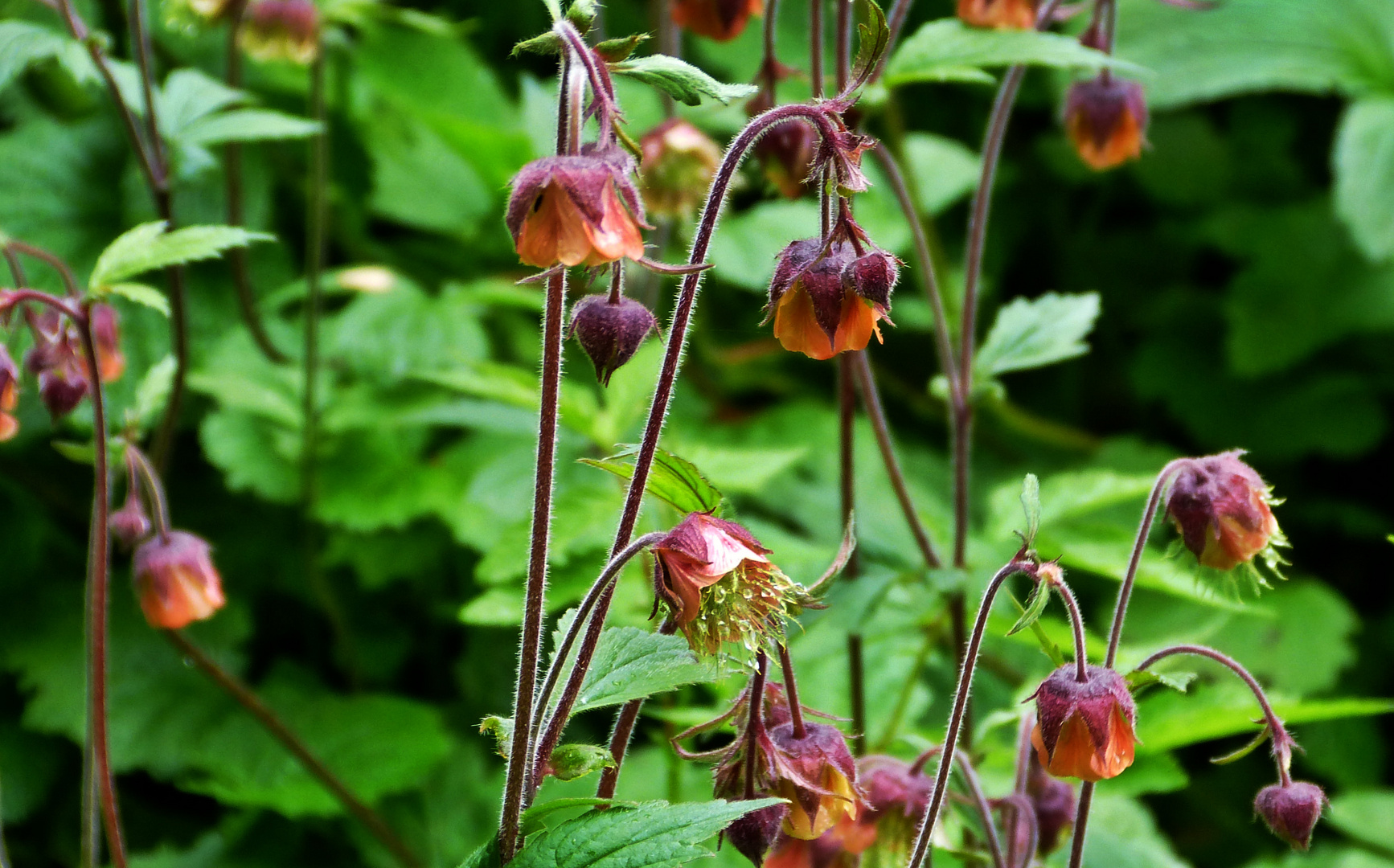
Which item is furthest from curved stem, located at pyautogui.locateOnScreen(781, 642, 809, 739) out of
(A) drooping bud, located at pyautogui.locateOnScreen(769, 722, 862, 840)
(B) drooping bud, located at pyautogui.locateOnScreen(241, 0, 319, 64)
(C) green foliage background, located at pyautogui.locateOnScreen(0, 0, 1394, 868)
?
(B) drooping bud, located at pyautogui.locateOnScreen(241, 0, 319, 64)

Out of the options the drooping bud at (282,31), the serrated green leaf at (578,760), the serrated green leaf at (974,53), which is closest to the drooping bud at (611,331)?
the serrated green leaf at (578,760)

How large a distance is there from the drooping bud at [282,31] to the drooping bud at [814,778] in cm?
158

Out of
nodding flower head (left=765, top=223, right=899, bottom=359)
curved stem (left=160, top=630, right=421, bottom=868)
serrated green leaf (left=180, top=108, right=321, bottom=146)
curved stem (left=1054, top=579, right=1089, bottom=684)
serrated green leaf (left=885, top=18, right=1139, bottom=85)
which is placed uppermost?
serrated green leaf (left=885, top=18, right=1139, bottom=85)

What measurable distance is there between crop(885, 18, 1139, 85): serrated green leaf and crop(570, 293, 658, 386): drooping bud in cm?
62

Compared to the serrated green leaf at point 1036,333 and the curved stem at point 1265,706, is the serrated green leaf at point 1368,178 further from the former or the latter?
the curved stem at point 1265,706

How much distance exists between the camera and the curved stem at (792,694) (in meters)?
0.91

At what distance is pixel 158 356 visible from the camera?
2176mm

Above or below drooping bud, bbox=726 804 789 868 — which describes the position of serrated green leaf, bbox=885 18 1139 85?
above

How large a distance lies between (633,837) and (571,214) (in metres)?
0.43

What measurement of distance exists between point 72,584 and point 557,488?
0.85 metres

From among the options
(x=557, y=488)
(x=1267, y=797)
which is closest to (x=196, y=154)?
(x=557, y=488)

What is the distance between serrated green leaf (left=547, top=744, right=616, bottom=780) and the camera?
882 millimetres

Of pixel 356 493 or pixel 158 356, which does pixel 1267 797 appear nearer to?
pixel 356 493

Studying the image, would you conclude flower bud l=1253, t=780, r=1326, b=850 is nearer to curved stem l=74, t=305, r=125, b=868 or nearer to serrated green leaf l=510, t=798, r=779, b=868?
serrated green leaf l=510, t=798, r=779, b=868
